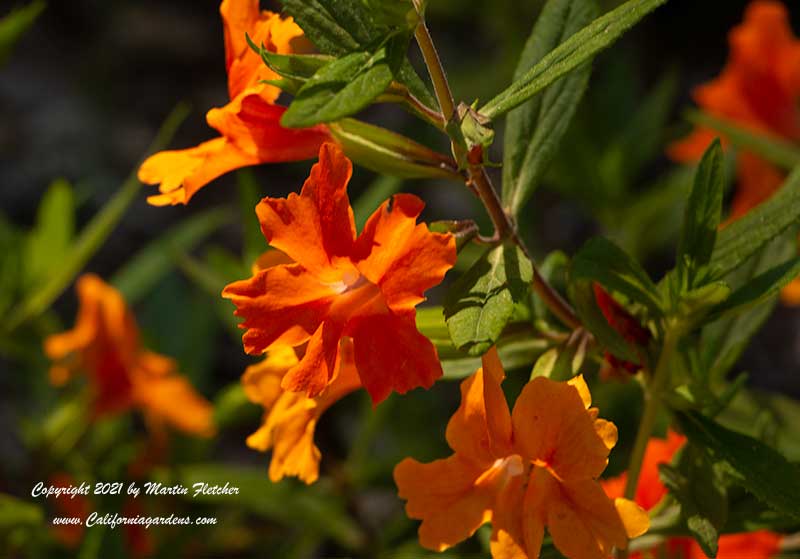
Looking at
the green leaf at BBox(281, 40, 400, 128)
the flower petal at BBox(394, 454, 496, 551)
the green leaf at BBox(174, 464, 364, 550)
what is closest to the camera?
the green leaf at BBox(281, 40, 400, 128)

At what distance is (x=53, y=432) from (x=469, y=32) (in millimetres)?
1870

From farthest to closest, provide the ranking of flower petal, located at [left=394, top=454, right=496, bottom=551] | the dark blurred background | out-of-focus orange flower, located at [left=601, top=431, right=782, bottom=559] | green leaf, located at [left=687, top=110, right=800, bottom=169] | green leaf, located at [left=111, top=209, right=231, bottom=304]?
the dark blurred background, green leaf, located at [left=111, top=209, right=231, bottom=304], green leaf, located at [left=687, top=110, right=800, bottom=169], out-of-focus orange flower, located at [left=601, top=431, right=782, bottom=559], flower petal, located at [left=394, top=454, right=496, bottom=551]

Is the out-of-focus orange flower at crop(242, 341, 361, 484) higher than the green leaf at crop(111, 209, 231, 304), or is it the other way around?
the out-of-focus orange flower at crop(242, 341, 361, 484)

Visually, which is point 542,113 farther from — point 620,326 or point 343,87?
point 343,87

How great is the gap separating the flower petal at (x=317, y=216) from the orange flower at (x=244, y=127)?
0.29 ft

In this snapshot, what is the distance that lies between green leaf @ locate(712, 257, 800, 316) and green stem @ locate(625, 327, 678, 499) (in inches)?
2.1

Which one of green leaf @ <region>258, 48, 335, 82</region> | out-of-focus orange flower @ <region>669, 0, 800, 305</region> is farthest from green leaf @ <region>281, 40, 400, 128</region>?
out-of-focus orange flower @ <region>669, 0, 800, 305</region>

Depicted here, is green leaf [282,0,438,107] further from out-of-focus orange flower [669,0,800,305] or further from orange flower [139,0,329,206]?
out-of-focus orange flower [669,0,800,305]

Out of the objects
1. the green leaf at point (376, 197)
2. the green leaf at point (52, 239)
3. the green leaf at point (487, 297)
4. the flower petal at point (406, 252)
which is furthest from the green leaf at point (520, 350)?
the green leaf at point (52, 239)

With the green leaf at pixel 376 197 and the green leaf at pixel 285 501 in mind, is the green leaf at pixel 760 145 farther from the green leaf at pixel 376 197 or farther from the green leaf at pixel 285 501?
the green leaf at pixel 285 501

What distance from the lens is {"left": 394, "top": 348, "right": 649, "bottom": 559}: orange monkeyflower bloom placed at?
0.79 meters

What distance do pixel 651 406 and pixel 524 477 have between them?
18 centimetres

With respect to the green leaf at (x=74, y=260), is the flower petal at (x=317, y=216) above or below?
above

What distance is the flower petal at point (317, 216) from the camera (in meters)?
0.77
